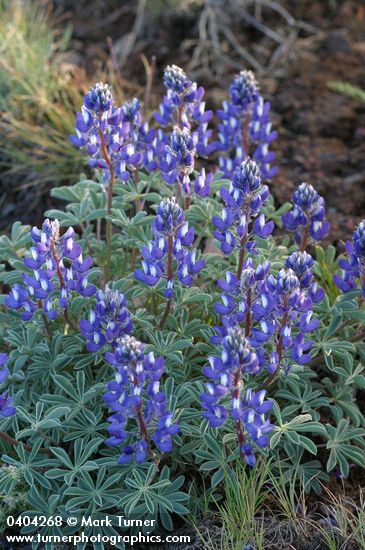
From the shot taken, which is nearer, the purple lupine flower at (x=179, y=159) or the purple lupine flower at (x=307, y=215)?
the purple lupine flower at (x=179, y=159)

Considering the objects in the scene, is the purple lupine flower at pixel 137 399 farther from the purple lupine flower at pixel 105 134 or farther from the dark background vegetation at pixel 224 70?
the dark background vegetation at pixel 224 70

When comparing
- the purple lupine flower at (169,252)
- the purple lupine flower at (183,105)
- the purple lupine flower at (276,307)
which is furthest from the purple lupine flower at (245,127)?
the purple lupine flower at (276,307)

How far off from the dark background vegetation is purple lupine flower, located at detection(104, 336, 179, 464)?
2.26 m

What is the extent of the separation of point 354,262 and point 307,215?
0.31 m

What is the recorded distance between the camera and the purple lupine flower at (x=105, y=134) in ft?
12.0

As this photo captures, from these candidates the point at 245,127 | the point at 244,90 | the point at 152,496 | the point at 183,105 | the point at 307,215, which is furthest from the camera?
the point at 245,127

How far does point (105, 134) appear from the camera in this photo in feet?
12.5

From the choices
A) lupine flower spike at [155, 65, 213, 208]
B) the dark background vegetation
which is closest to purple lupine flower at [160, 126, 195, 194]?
lupine flower spike at [155, 65, 213, 208]

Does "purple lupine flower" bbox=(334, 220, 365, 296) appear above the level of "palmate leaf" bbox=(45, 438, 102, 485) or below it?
above

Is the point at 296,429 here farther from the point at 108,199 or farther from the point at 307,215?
the point at 108,199

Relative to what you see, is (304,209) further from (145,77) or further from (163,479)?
(145,77)

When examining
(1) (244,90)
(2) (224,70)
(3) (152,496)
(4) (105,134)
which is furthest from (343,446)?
(2) (224,70)

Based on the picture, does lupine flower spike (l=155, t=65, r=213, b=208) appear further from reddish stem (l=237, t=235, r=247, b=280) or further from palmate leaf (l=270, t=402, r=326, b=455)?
palmate leaf (l=270, t=402, r=326, b=455)

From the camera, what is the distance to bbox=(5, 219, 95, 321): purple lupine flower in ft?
11.1
